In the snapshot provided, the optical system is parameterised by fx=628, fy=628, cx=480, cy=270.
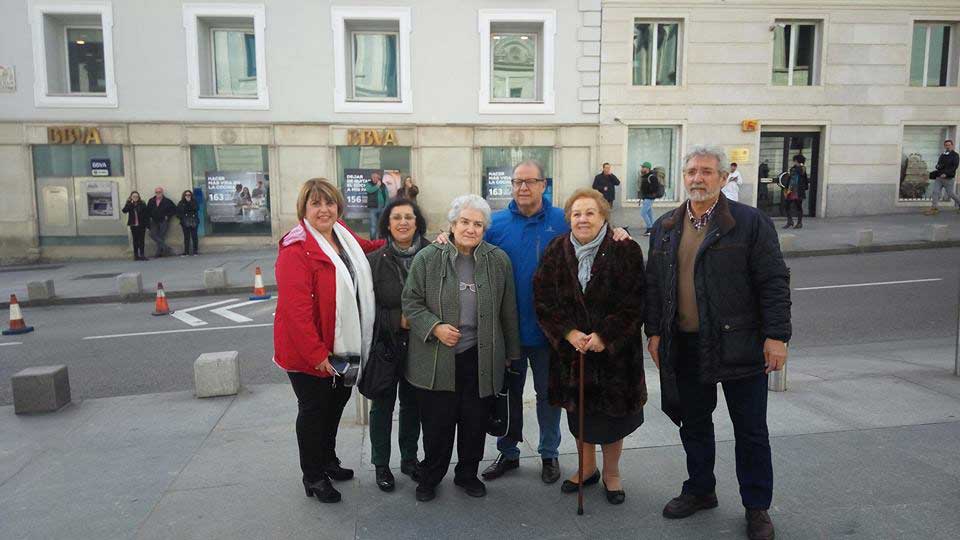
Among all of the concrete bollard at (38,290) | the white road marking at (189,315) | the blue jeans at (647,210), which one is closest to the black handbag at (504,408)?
the white road marking at (189,315)

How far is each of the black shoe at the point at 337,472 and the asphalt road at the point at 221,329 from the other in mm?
2924

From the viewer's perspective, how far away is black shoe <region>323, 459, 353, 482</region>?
4.19 metres

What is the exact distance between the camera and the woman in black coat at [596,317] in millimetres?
3641

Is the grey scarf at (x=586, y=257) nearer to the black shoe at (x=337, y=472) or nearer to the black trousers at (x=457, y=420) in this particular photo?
the black trousers at (x=457, y=420)

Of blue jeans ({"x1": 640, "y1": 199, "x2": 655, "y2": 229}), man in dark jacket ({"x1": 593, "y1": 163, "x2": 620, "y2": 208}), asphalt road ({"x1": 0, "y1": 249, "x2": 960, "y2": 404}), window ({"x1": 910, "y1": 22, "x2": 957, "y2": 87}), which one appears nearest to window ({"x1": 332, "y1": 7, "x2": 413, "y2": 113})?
man in dark jacket ({"x1": 593, "y1": 163, "x2": 620, "y2": 208})

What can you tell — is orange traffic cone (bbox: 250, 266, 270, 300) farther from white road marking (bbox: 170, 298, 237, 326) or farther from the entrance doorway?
the entrance doorway

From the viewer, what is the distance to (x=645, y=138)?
18.9 metres

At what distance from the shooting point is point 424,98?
17875mm

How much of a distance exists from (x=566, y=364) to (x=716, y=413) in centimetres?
219

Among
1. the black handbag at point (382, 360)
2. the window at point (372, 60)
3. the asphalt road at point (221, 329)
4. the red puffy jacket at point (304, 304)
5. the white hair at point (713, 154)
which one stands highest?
the window at point (372, 60)

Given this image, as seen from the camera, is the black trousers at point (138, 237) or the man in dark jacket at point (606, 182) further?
the man in dark jacket at point (606, 182)

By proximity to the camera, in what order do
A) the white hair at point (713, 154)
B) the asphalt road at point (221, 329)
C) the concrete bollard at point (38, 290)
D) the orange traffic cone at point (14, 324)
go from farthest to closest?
the concrete bollard at point (38, 290), the orange traffic cone at point (14, 324), the asphalt road at point (221, 329), the white hair at point (713, 154)

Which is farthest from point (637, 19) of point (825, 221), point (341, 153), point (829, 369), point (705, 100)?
point (829, 369)

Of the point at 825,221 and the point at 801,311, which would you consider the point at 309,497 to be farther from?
the point at 825,221
